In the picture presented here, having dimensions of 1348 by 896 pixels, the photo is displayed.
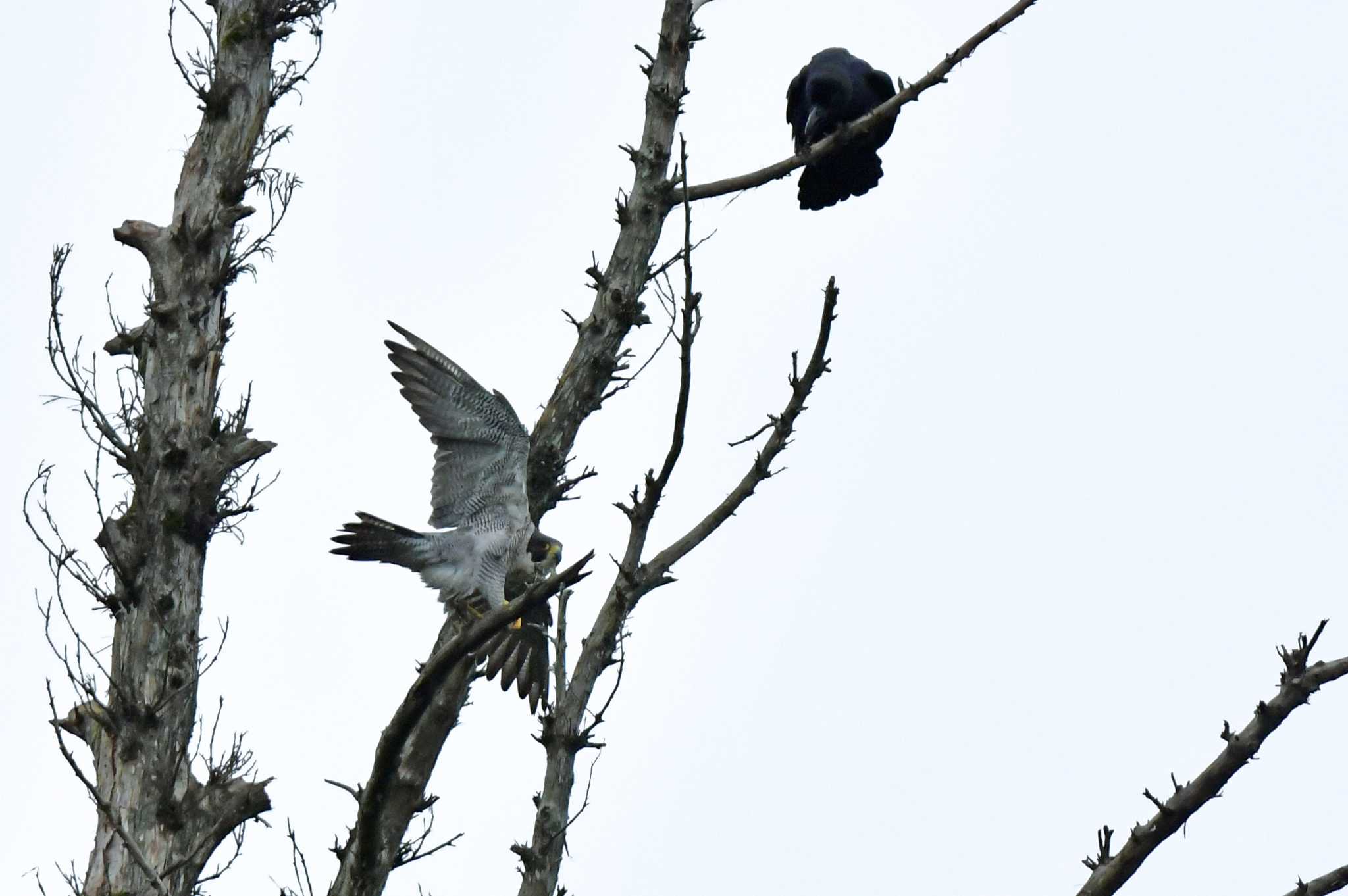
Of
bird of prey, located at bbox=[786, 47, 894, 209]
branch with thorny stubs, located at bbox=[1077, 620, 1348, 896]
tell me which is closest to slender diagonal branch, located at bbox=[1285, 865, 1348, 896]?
branch with thorny stubs, located at bbox=[1077, 620, 1348, 896]

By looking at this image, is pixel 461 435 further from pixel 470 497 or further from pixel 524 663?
pixel 524 663

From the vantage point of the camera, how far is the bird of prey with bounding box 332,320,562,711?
7.85 metres

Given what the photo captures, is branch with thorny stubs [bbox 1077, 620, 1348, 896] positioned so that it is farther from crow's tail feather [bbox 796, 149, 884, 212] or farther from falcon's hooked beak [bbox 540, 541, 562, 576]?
crow's tail feather [bbox 796, 149, 884, 212]

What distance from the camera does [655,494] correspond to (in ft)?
16.8

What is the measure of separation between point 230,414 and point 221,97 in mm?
2699

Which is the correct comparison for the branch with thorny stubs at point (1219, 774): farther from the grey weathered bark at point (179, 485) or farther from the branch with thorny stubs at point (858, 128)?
the grey weathered bark at point (179, 485)

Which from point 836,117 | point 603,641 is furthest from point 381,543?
point 836,117

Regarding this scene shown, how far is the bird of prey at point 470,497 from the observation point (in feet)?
25.7

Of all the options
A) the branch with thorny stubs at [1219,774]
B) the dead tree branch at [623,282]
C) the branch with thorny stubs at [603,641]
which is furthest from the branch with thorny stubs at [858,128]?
the branch with thorny stubs at [1219,774]

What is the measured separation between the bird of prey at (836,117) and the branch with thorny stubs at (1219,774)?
18.0 feet

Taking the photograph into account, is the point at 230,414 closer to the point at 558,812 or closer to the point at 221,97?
the point at 221,97

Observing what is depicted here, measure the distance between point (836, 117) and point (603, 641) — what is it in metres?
6.87

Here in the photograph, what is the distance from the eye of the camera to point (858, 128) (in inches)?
353

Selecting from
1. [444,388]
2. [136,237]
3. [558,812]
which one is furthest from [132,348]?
[558,812]
